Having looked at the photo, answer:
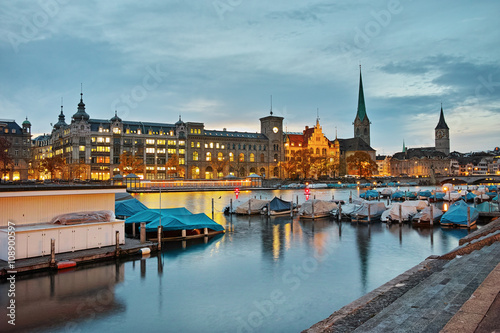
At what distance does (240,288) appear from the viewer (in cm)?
2062

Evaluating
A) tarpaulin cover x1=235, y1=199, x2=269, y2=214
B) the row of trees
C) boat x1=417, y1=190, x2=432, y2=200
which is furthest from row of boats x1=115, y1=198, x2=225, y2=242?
the row of trees

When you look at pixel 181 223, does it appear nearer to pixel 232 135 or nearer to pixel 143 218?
pixel 143 218

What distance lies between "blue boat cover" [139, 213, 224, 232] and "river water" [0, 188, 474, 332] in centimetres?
160

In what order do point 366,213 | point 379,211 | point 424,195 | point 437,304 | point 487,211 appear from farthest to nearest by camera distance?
1. point 424,195
2. point 487,211
3. point 379,211
4. point 366,213
5. point 437,304

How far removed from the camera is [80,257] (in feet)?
74.7

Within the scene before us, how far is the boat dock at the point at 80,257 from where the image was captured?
20406 millimetres

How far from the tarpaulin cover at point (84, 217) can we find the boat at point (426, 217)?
106 feet

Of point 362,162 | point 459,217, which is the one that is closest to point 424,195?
point 459,217

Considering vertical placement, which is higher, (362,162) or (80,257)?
(362,162)

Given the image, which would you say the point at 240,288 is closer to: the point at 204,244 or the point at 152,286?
the point at 152,286

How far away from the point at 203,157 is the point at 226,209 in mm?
93708

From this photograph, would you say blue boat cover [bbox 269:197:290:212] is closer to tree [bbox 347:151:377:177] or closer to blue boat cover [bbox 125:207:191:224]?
blue boat cover [bbox 125:207:191:224]

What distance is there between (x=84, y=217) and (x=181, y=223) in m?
9.63

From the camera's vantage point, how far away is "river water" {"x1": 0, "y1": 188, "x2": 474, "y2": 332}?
1587cm
